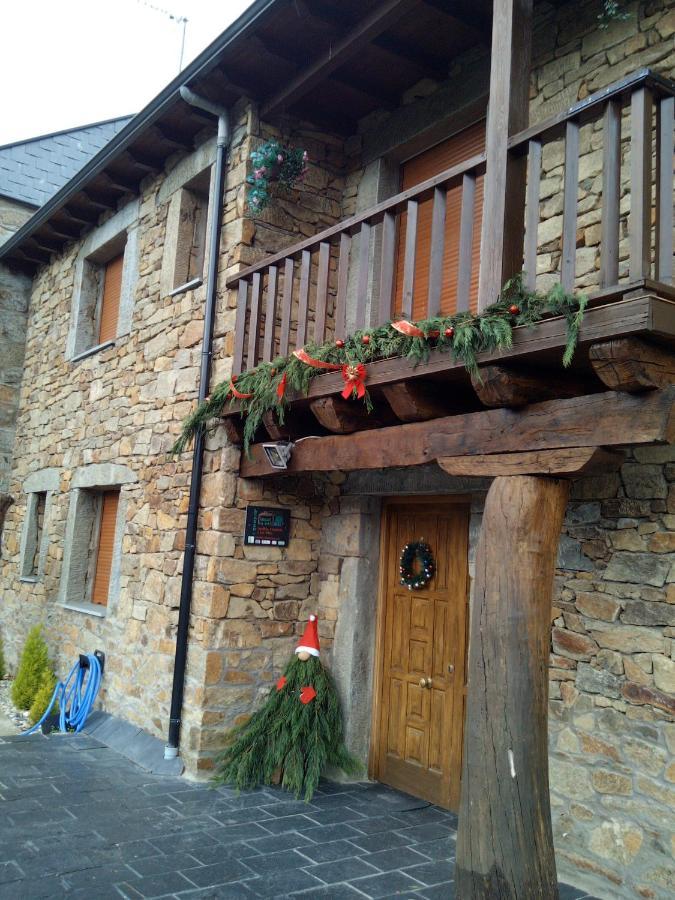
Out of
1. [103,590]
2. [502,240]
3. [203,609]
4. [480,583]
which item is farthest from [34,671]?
[502,240]

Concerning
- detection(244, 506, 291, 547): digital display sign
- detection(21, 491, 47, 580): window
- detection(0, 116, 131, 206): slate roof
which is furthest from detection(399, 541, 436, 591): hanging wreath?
detection(0, 116, 131, 206): slate roof

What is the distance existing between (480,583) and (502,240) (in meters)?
1.54

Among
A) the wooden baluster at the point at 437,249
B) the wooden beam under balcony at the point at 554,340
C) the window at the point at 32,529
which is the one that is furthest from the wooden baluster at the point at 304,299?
the window at the point at 32,529

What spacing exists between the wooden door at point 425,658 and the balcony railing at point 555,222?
5.16ft

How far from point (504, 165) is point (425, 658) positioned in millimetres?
3221

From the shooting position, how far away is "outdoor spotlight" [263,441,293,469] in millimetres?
5020

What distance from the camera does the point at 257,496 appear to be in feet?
18.8

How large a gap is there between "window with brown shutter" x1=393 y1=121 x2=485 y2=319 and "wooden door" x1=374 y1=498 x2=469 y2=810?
1.44 m

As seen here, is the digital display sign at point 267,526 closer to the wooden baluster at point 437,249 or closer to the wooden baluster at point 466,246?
the wooden baluster at point 437,249

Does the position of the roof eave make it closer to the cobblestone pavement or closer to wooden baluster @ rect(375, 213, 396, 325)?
wooden baluster @ rect(375, 213, 396, 325)

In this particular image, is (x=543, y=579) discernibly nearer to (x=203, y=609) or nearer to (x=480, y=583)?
(x=480, y=583)

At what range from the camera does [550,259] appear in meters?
4.42

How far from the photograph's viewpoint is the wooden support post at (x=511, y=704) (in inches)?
118

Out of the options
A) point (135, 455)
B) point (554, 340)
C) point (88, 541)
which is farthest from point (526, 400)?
point (88, 541)
